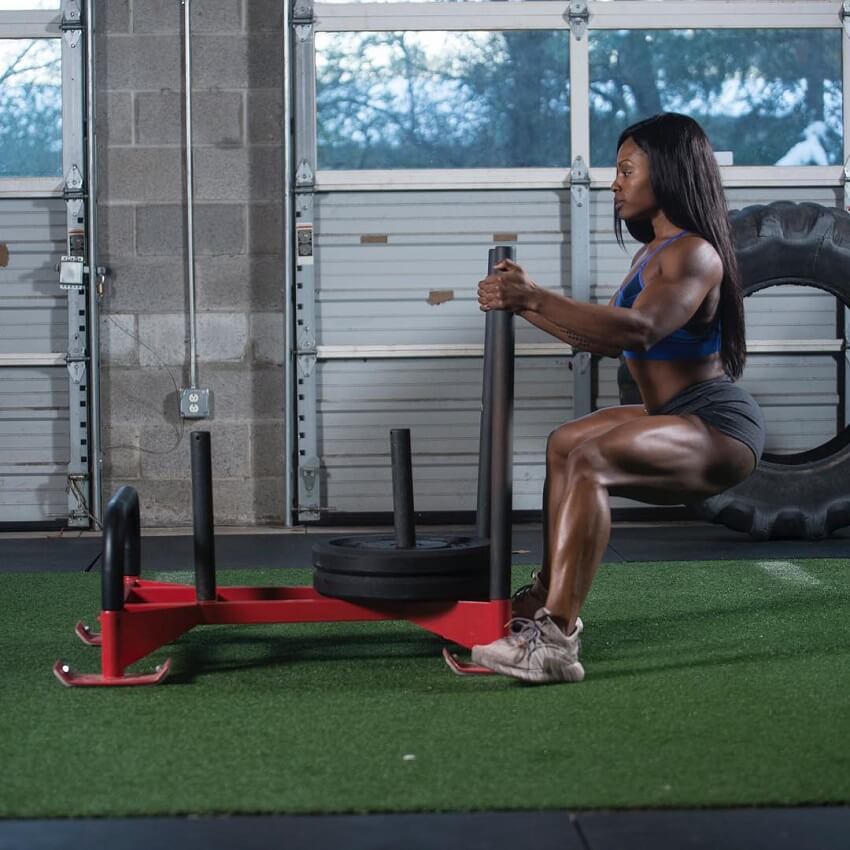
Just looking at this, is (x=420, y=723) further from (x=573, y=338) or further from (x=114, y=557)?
(x=573, y=338)

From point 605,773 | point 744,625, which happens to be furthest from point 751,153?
point 605,773

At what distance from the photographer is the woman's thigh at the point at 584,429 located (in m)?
3.38

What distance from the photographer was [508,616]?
10.4 ft

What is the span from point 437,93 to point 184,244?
1.51 metres

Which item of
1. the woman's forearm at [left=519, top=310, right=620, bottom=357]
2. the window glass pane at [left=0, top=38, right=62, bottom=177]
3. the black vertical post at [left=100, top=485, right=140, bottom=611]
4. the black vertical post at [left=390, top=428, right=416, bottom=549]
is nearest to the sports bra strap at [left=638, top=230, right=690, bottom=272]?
the woman's forearm at [left=519, top=310, right=620, bottom=357]

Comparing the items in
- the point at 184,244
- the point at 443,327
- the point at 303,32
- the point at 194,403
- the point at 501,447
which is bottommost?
the point at 194,403

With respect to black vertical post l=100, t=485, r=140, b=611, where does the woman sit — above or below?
above

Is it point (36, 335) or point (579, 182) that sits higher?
point (579, 182)

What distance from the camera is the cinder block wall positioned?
21.8 feet

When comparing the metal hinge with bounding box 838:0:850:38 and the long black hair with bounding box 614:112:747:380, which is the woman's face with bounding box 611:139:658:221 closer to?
the long black hair with bounding box 614:112:747:380

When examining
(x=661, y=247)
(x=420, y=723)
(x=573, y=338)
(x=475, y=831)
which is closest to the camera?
(x=475, y=831)

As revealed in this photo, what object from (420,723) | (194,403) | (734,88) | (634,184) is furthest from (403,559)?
(734,88)

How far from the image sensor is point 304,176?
261 inches

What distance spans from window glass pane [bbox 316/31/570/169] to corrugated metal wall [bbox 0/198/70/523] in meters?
1.49
